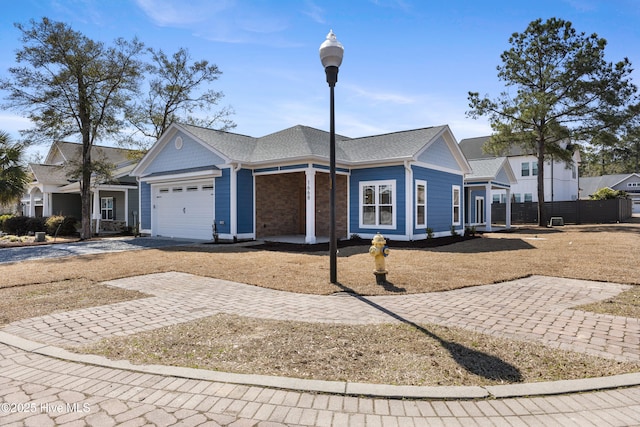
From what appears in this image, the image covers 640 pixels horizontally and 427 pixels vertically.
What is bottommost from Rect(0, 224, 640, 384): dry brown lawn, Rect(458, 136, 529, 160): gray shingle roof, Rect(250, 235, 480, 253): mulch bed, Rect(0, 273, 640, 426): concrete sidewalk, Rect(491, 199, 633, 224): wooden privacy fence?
Rect(0, 273, 640, 426): concrete sidewalk

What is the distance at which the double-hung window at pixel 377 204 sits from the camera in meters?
15.3

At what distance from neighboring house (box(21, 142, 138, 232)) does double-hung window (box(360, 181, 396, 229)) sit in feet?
44.6

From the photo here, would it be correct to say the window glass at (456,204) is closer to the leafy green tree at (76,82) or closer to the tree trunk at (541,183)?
the tree trunk at (541,183)

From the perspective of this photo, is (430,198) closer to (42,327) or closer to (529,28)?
(42,327)

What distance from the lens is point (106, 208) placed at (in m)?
25.1

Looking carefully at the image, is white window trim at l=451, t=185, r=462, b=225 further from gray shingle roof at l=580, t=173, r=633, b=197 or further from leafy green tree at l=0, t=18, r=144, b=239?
gray shingle roof at l=580, t=173, r=633, b=197

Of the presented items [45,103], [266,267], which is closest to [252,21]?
[266,267]

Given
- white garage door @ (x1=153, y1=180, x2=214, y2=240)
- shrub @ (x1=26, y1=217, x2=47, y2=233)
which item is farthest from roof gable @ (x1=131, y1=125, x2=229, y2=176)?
shrub @ (x1=26, y1=217, x2=47, y2=233)

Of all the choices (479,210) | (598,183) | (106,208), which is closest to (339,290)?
(479,210)

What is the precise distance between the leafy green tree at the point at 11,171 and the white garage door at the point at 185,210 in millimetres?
5854

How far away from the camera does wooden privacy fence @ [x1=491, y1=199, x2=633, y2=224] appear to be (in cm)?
2862

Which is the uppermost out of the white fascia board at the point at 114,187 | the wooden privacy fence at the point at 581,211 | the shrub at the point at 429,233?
the white fascia board at the point at 114,187

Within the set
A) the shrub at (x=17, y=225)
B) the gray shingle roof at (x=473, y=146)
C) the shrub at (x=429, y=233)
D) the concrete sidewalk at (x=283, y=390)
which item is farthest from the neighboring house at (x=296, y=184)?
the gray shingle roof at (x=473, y=146)

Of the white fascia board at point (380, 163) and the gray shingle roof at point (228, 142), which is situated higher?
the gray shingle roof at point (228, 142)
